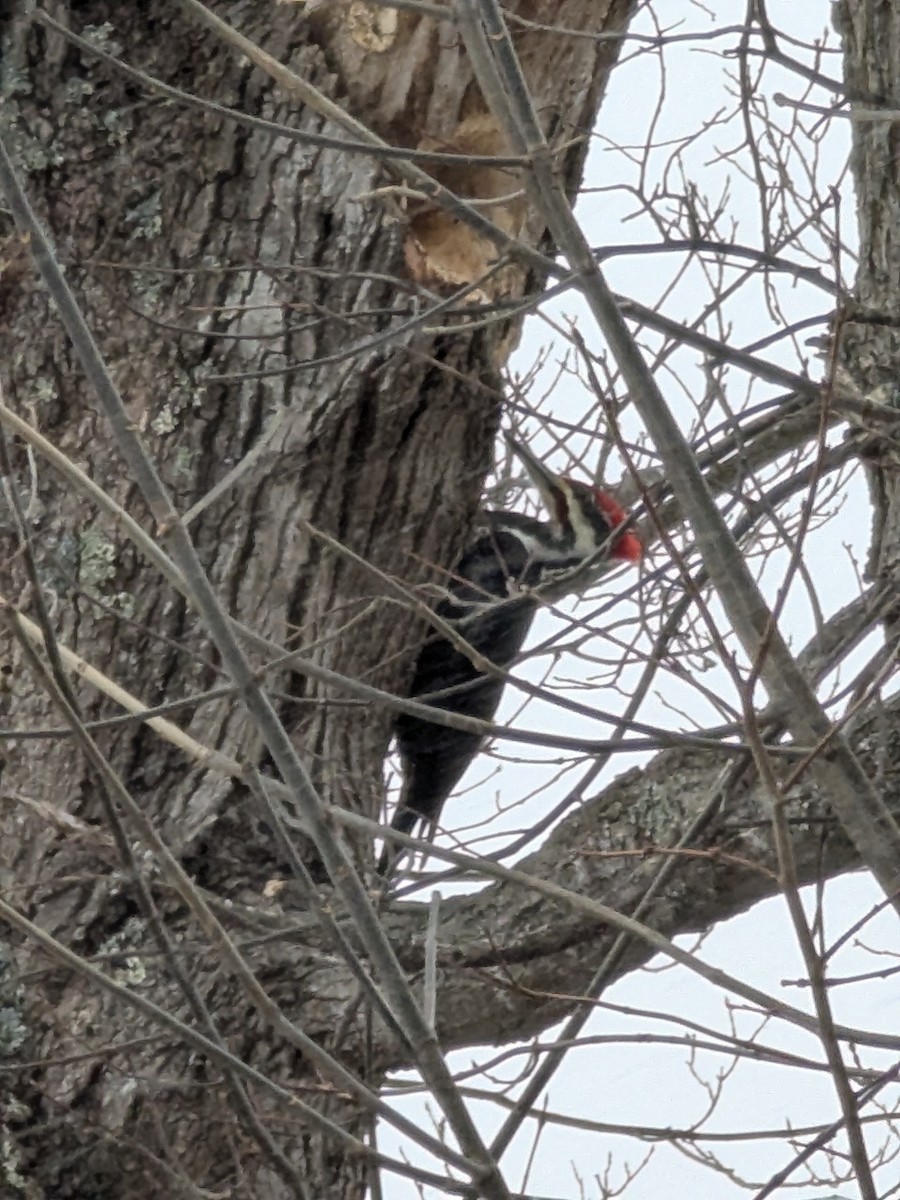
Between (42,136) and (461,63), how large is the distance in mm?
652

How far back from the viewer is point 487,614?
283 cm

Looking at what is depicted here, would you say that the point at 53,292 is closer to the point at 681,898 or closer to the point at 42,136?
the point at 42,136

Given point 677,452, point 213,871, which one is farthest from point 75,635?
point 677,452

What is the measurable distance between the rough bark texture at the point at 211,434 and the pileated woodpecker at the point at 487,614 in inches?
13.8

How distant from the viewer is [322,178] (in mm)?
2471

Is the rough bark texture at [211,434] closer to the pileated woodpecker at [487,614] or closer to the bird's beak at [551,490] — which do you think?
the pileated woodpecker at [487,614]

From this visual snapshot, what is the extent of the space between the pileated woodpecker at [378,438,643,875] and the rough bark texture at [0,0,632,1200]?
13.8 inches

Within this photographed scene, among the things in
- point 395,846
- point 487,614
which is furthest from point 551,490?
point 395,846

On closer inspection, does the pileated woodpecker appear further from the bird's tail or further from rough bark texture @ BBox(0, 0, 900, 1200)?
rough bark texture @ BBox(0, 0, 900, 1200)

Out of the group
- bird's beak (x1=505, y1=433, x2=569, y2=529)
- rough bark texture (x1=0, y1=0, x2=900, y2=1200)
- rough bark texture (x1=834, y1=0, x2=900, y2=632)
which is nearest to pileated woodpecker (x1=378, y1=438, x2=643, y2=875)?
bird's beak (x1=505, y1=433, x2=569, y2=529)

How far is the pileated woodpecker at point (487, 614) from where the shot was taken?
297cm

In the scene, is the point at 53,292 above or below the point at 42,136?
below

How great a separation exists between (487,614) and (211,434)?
65cm

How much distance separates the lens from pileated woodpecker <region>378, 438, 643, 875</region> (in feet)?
9.73
